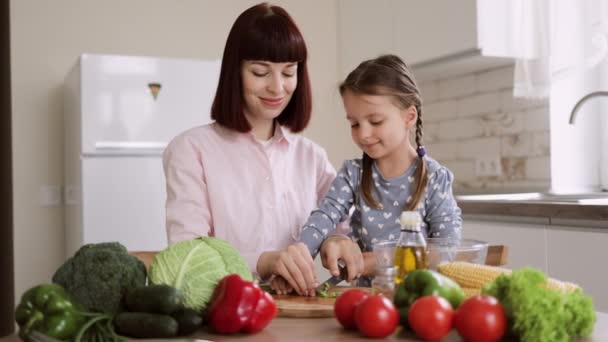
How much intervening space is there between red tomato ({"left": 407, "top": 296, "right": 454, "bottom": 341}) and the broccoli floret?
411 mm

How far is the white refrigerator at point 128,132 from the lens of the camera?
3.54 meters

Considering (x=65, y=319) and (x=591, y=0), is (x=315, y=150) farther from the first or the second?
(x=591, y=0)

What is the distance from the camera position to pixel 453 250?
121 cm

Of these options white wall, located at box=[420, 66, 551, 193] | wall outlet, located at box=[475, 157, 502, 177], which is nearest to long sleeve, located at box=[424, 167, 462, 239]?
white wall, located at box=[420, 66, 551, 193]

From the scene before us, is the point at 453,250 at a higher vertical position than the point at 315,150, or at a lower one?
lower

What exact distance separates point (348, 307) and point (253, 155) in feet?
3.00

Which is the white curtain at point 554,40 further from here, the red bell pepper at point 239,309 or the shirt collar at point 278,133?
the red bell pepper at point 239,309

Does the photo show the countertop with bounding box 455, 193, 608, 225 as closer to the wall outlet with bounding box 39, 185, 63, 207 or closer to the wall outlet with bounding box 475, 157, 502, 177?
the wall outlet with bounding box 475, 157, 502, 177

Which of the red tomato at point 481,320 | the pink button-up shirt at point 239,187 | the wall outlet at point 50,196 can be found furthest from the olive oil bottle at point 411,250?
the wall outlet at point 50,196

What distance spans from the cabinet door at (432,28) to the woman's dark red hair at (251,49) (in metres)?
1.64

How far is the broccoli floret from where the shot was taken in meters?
1.05

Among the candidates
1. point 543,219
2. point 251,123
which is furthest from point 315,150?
point 543,219

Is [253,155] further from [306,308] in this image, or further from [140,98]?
[140,98]

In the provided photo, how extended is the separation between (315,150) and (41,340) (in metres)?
1.16
